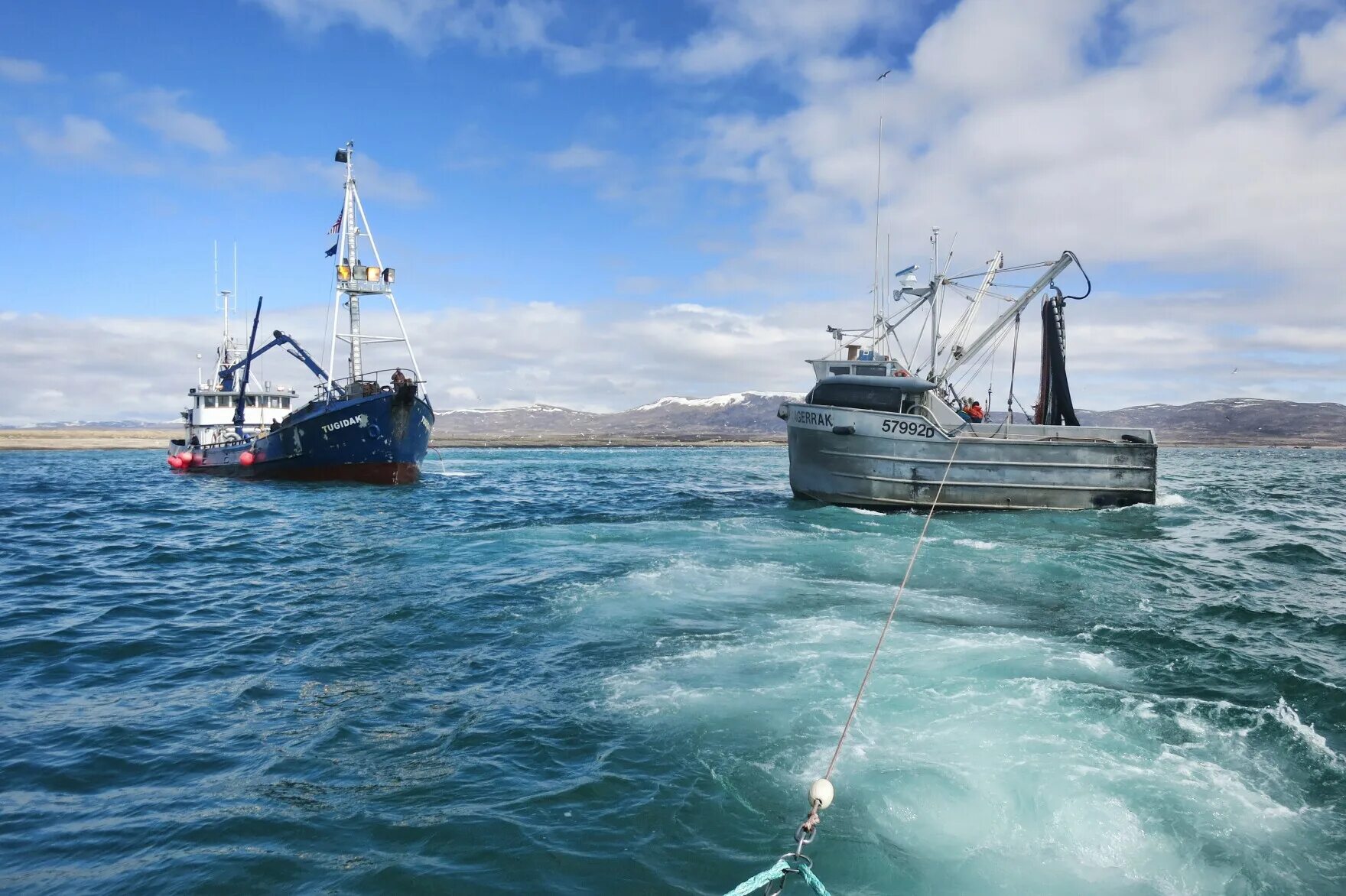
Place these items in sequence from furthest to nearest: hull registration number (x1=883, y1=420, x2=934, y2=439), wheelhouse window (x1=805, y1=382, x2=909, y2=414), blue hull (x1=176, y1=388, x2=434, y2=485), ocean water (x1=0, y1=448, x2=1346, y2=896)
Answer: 1. blue hull (x1=176, y1=388, x2=434, y2=485)
2. wheelhouse window (x1=805, y1=382, x2=909, y2=414)
3. hull registration number (x1=883, y1=420, x2=934, y2=439)
4. ocean water (x1=0, y1=448, x2=1346, y2=896)

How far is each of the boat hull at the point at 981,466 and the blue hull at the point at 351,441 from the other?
20.1 metres

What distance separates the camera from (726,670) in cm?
790

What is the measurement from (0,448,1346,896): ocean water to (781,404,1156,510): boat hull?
6837 mm

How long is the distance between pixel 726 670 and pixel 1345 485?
1956 inches

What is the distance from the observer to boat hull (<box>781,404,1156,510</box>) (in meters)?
21.8

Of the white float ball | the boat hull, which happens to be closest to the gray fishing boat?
the boat hull

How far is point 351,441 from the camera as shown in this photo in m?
32.5

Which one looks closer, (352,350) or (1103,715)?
(1103,715)

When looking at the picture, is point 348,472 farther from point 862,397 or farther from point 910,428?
point 910,428

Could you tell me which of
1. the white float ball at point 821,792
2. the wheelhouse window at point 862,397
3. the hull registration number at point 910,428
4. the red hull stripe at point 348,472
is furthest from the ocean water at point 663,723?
the red hull stripe at point 348,472

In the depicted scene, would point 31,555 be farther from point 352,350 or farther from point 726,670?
point 352,350

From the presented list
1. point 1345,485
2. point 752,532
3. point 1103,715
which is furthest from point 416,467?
point 1345,485

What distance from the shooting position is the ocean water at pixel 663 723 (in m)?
4.51

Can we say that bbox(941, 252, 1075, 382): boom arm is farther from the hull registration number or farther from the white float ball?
the white float ball
